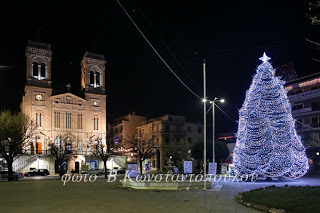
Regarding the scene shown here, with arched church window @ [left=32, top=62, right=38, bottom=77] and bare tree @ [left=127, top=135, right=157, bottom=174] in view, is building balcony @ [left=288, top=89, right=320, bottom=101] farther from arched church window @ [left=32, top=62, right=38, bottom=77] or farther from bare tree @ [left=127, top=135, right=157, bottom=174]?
arched church window @ [left=32, top=62, right=38, bottom=77]

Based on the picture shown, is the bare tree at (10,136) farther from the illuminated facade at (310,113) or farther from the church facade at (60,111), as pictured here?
the illuminated facade at (310,113)

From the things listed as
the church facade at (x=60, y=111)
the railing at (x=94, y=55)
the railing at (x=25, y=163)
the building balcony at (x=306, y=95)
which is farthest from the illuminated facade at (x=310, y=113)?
the railing at (x=25, y=163)

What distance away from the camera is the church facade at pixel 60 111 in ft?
225

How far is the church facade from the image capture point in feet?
225

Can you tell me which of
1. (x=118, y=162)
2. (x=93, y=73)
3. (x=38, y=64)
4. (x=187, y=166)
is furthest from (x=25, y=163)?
(x=187, y=166)

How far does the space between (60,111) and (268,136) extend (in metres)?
53.5

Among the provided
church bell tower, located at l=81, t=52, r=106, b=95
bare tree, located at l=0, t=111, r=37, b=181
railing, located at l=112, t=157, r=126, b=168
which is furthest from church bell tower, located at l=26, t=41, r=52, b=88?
bare tree, located at l=0, t=111, r=37, b=181

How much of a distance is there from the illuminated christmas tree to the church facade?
42.3 m

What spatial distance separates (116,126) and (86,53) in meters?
22.7

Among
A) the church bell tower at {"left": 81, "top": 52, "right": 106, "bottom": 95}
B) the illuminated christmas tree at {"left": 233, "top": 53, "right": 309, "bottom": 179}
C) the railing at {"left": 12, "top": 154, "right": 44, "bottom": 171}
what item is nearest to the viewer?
the illuminated christmas tree at {"left": 233, "top": 53, "right": 309, "bottom": 179}

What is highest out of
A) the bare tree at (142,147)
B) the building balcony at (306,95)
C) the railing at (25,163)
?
the building balcony at (306,95)

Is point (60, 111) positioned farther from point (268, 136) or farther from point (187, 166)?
point (268, 136)

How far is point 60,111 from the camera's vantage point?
7394 centimetres

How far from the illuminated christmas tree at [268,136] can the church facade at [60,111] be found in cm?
4228
